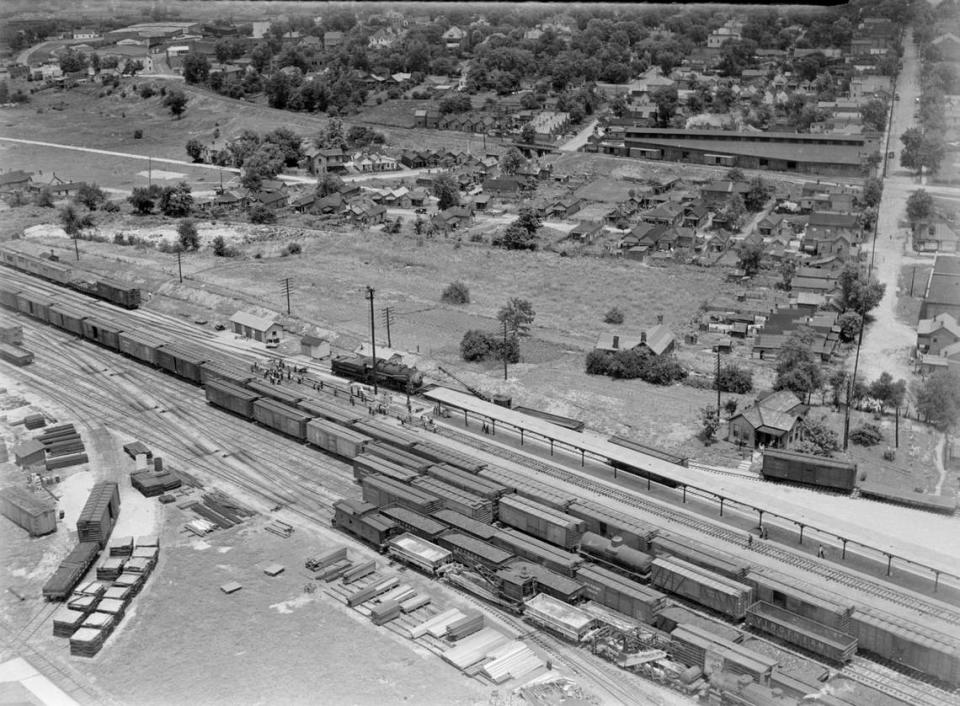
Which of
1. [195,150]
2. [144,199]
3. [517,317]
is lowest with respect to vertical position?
[517,317]

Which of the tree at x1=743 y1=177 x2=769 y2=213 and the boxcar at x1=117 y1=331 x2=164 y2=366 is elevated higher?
the tree at x1=743 y1=177 x2=769 y2=213

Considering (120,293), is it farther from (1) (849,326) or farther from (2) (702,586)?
(2) (702,586)

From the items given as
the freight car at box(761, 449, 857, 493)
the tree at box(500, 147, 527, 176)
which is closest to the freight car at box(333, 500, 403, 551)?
the freight car at box(761, 449, 857, 493)

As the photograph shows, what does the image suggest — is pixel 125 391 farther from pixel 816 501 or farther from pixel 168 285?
pixel 816 501

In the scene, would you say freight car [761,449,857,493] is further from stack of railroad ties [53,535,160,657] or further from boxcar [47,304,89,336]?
boxcar [47,304,89,336]

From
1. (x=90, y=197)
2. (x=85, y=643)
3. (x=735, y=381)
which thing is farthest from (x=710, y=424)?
(x=90, y=197)

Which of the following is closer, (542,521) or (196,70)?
(542,521)
